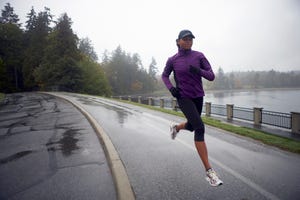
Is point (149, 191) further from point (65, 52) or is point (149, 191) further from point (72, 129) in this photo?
point (65, 52)

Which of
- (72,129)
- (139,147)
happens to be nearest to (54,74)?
(72,129)

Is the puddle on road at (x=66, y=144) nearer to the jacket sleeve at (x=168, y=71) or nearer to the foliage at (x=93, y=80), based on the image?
the jacket sleeve at (x=168, y=71)

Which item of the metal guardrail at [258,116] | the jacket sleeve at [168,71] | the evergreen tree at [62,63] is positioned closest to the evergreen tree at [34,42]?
the evergreen tree at [62,63]

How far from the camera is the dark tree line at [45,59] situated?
4884 centimetres

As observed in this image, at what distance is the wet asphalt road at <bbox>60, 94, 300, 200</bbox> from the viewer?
3521 mm

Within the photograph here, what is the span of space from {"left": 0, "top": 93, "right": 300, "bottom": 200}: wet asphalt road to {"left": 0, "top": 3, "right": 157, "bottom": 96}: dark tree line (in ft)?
144

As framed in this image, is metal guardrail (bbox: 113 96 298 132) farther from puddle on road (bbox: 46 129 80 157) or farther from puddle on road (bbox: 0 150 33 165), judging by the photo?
puddle on road (bbox: 0 150 33 165)

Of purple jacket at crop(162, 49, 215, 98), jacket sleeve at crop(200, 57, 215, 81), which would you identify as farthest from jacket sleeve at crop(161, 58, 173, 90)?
jacket sleeve at crop(200, 57, 215, 81)

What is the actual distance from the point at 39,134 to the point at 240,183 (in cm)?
638

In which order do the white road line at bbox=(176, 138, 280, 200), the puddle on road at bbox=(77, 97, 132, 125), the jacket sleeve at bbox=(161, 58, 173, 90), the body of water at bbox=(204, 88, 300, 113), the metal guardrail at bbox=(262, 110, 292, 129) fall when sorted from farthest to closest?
the body of water at bbox=(204, 88, 300, 113)
the metal guardrail at bbox=(262, 110, 292, 129)
the puddle on road at bbox=(77, 97, 132, 125)
the jacket sleeve at bbox=(161, 58, 173, 90)
the white road line at bbox=(176, 138, 280, 200)

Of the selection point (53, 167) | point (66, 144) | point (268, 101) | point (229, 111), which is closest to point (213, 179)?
point (53, 167)

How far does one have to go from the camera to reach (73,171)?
4.46 metres

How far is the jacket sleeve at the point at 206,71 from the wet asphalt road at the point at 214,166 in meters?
1.68

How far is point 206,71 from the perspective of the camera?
3.87 m
